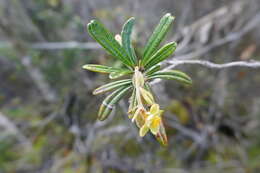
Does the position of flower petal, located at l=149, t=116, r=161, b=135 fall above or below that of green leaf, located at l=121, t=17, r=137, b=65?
below

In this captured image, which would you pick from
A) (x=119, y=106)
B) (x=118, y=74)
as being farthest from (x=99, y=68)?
(x=119, y=106)

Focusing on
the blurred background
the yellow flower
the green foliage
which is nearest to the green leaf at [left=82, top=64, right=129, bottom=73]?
the green foliage

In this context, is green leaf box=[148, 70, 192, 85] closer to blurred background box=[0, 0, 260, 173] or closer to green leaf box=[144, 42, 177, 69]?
green leaf box=[144, 42, 177, 69]

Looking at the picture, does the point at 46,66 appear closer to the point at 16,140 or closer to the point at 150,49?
the point at 16,140

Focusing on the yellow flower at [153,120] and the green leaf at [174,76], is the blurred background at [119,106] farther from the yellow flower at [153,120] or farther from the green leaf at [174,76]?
the yellow flower at [153,120]

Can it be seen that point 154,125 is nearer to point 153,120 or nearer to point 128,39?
point 153,120

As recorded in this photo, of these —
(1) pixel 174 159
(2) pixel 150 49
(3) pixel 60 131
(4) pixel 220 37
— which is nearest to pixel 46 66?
(3) pixel 60 131
